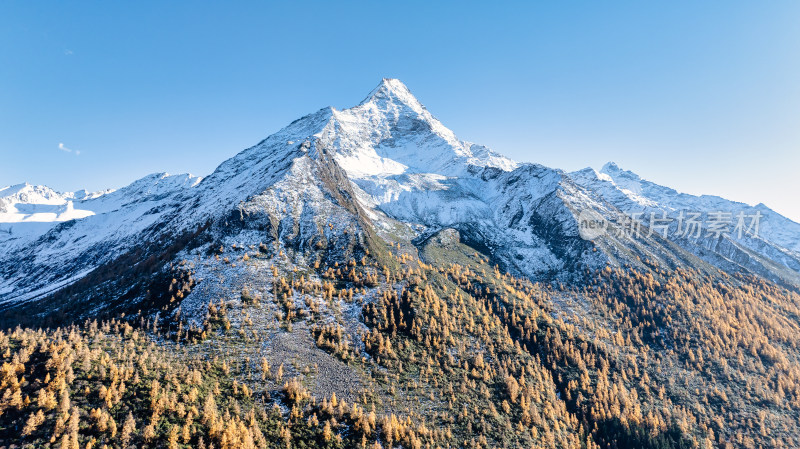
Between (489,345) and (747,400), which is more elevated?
(747,400)

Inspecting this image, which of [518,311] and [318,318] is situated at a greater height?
[518,311]

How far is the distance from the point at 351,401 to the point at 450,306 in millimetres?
58116

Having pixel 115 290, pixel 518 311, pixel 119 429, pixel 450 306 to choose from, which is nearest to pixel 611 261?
pixel 518 311

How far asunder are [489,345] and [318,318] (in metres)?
54.7

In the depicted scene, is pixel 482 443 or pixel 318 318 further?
pixel 318 318

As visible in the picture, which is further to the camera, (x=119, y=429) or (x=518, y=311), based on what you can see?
(x=518, y=311)

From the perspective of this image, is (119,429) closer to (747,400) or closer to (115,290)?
(115,290)

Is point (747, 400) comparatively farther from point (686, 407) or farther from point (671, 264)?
point (671, 264)

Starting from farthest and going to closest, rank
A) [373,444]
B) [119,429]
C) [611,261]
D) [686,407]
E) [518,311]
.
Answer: [611,261] → [518,311] → [686,407] → [373,444] → [119,429]

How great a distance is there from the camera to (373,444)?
204 ft

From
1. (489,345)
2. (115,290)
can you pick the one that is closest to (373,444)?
(489,345)

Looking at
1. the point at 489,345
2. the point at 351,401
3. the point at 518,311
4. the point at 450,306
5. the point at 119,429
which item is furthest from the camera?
the point at 518,311

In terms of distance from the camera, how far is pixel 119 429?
47.5 m

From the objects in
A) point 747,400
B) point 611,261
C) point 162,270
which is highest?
point 611,261
